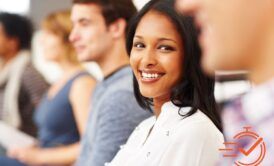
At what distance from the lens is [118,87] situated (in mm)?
1005

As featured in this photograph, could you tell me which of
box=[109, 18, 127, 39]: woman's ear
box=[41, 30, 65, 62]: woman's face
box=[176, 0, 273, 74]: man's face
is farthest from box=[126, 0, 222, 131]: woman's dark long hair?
box=[41, 30, 65, 62]: woman's face

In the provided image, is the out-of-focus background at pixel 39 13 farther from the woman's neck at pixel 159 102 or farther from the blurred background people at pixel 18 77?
the woman's neck at pixel 159 102

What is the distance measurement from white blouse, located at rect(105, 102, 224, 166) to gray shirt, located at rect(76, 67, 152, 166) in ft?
0.73

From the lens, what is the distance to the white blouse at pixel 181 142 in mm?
659

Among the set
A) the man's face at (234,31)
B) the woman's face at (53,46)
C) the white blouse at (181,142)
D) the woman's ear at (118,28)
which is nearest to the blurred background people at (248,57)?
the man's face at (234,31)

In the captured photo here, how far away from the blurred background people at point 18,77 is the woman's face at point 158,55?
46.8 inches

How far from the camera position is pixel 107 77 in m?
1.13

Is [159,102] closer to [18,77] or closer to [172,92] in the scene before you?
[172,92]

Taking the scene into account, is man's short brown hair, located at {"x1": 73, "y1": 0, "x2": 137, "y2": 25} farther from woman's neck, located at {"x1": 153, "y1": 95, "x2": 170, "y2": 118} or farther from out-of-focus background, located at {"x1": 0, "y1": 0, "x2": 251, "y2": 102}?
out-of-focus background, located at {"x1": 0, "y1": 0, "x2": 251, "y2": 102}

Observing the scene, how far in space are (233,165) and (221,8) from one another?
147mm

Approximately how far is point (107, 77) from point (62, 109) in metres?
0.41

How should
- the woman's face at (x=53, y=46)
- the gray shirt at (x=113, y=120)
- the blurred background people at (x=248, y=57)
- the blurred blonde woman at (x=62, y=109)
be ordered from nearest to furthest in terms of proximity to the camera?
the blurred background people at (x=248, y=57), the gray shirt at (x=113, y=120), the blurred blonde woman at (x=62, y=109), the woman's face at (x=53, y=46)

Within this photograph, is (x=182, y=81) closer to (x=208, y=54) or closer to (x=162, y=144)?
(x=162, y=144)

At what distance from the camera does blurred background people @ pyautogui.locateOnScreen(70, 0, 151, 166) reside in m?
0.95
